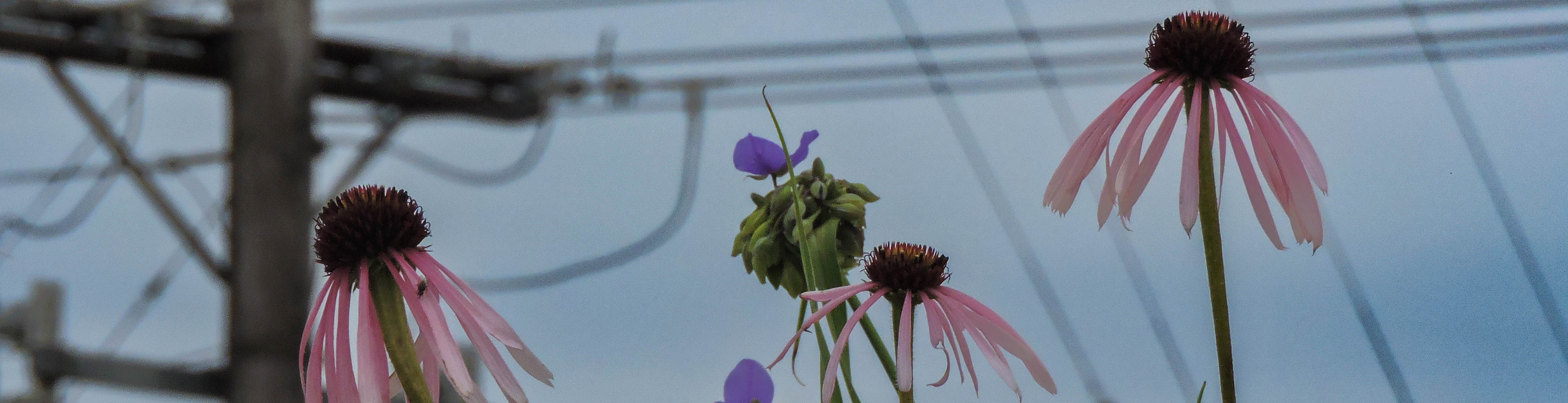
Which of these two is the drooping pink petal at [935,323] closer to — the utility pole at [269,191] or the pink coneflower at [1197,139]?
the pink coneflower at [1197,139]

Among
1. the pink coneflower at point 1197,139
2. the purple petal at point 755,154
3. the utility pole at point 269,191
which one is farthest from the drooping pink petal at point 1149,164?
the utility pole at point 269,191

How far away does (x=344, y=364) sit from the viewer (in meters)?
0.27

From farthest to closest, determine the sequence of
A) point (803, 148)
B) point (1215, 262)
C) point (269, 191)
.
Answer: point (269, 191), point (803, 148), point (1215, 262)

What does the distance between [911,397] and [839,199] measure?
0.26 ft

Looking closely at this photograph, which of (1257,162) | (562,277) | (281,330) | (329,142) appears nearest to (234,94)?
(329,142)

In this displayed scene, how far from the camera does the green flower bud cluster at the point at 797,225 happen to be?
32cm

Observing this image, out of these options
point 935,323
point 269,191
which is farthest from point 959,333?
point 269,191

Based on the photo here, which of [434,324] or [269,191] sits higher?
[269,191]

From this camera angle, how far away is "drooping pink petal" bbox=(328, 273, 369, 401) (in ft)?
0.88

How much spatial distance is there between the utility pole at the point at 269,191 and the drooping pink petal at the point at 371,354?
193 cm

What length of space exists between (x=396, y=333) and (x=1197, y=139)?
6.6 inches

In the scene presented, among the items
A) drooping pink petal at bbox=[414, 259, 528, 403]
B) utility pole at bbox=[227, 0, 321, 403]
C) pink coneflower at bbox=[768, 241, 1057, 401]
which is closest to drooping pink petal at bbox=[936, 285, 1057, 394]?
pink coneflower at bbox=[768, 241, 1057, 401]

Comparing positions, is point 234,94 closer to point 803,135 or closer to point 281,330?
point 281,330

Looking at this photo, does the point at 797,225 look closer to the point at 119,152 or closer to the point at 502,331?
the point at 502,331
